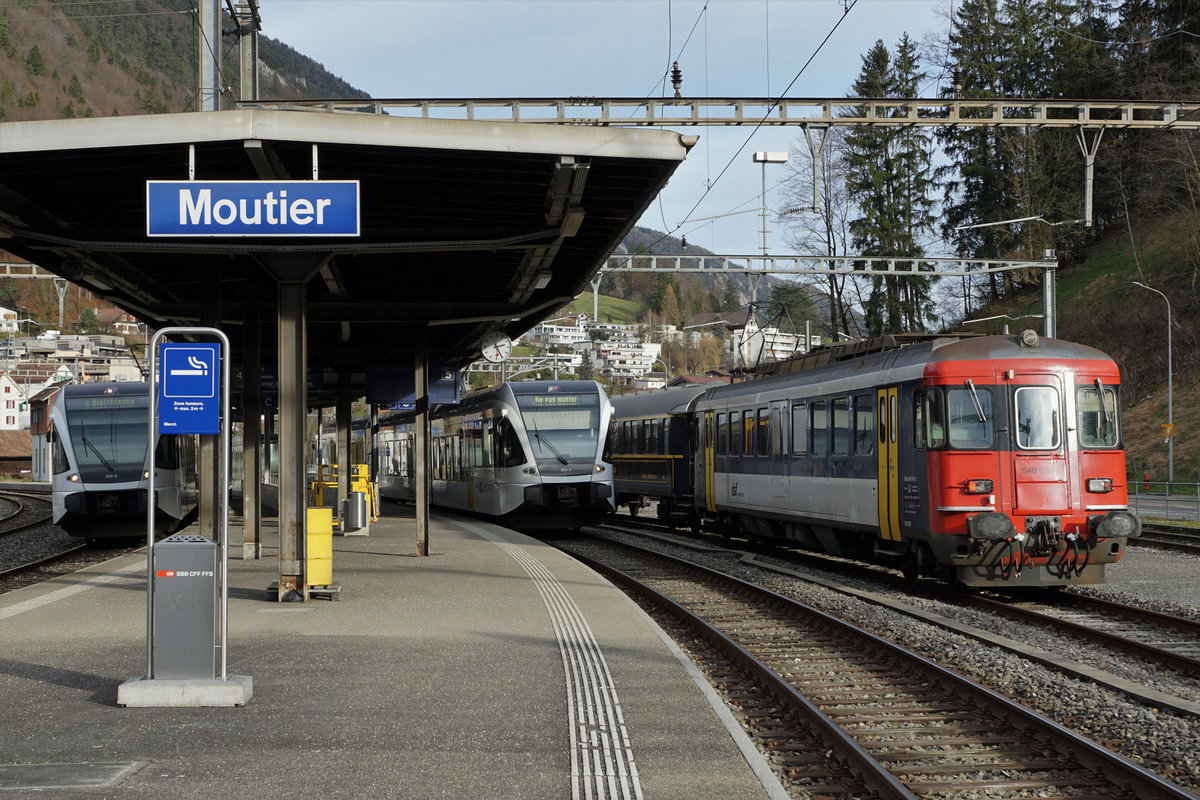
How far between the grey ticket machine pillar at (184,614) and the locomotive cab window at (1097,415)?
10614 mm

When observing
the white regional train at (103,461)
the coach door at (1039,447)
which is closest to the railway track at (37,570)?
the white regional train at (103,461)

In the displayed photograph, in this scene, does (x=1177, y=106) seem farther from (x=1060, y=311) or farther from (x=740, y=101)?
(x=1060, y=311)

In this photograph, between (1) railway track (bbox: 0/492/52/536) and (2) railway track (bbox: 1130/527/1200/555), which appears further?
(1) railway track (bbox: 0/492/52/536)

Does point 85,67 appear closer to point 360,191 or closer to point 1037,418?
point 360,191

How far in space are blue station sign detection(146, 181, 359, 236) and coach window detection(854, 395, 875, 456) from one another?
27.0ft

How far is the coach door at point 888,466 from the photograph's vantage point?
15.4 m

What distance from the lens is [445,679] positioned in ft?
28.6

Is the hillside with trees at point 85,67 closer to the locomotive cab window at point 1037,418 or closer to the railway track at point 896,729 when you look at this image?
the locomotive cab window at point 1037,418

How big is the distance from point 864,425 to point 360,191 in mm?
7428

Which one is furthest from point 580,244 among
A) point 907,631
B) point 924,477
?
point 907,631

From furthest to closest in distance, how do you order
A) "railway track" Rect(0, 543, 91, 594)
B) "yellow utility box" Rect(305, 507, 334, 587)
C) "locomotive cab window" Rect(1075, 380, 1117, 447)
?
"railway track" Rect(0, 543, 91, 594)
"locomotive cab window" Rect(1075, 380, 1117, 447)
"yellow utility box" Rect(305, 507, 334, 587)

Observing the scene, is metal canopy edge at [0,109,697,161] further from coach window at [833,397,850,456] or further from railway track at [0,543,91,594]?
railway track at [0,543,91,594]

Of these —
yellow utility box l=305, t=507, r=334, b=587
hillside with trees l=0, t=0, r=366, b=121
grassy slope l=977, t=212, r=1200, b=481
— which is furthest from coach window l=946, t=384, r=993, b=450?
hillside with trees l=0, t=0, r=366, b=121

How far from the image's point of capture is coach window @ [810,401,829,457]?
17828 millimetres
